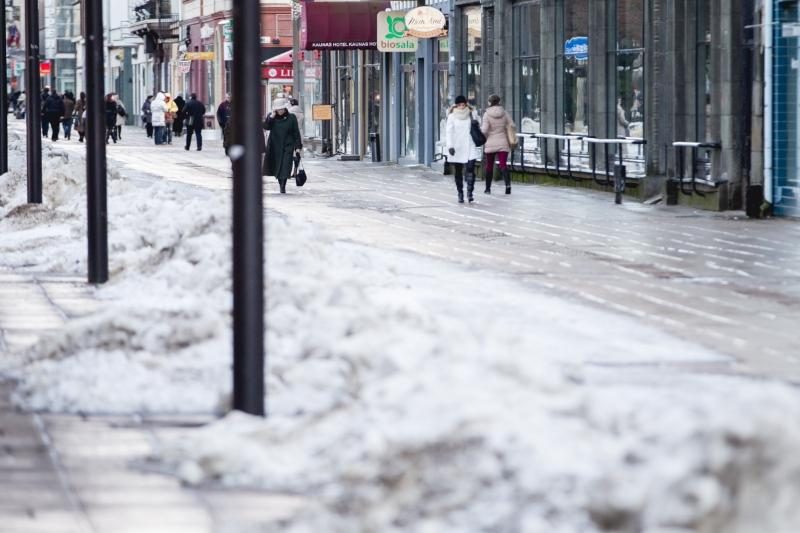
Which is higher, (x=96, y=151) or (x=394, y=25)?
(x=394, y=25)

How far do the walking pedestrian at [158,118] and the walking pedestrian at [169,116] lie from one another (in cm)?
60

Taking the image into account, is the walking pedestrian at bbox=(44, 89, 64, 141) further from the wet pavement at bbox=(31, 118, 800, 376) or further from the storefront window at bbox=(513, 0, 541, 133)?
the storefront window at bbox=(513, 0, 541, 133)

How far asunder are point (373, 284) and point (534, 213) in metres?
13.7

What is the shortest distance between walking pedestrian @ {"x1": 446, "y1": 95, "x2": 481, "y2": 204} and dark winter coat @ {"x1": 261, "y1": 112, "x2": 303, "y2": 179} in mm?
3573

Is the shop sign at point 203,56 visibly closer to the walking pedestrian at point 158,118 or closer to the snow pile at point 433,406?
the walking pedestrian at point 158,118

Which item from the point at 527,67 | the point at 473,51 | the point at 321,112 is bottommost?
the point at 321,112

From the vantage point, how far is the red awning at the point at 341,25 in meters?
48.6

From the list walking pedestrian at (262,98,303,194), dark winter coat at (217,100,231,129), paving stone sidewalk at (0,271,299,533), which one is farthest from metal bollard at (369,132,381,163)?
paving stone sidewalk at (0,271,299,533)

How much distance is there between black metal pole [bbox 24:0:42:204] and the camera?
72.7 ft

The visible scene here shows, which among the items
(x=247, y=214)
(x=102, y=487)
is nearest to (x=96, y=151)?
(x=247, y=214)

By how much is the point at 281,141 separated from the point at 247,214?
25.1 metres

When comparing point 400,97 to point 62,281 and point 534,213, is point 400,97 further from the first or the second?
point 62,281

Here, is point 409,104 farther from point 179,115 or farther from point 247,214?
point 247,214

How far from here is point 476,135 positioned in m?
31.1
